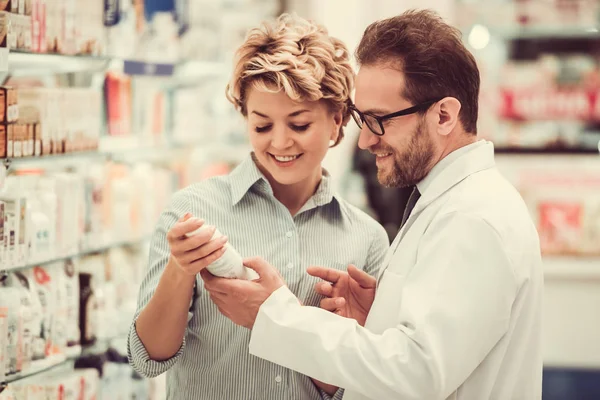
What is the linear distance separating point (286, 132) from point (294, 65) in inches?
7.5

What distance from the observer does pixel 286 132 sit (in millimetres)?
2367

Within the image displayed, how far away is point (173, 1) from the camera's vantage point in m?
4.50

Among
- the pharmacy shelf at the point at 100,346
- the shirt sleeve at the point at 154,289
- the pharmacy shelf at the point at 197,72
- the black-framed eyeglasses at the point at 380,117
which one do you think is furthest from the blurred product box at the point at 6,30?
the pharmacy shelf at the point at 197,72

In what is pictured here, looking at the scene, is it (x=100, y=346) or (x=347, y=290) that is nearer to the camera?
(x=347, y=290)

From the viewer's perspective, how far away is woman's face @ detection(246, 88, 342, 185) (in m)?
2.35

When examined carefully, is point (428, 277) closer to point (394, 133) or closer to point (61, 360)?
point (394, 133)

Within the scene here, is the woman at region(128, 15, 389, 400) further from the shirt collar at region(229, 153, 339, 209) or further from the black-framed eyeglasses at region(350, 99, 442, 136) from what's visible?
the black-framed eyeglasses at region(350, 99, 442, 136)

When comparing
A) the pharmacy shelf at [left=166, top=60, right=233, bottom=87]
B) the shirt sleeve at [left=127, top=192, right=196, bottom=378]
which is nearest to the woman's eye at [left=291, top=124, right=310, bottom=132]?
the shirt sleeve at [left=127, top=192, right=196, bottom=378]

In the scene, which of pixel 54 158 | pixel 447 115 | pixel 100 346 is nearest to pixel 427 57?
pixel 447 115

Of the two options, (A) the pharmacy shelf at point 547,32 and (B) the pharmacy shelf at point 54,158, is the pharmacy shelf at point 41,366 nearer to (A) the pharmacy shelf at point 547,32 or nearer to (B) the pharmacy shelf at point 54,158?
(B) the pharmacy shelf at point 54,158

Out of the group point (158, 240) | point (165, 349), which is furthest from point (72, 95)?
point (165, 349)

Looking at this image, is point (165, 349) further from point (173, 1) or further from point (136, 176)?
point (173, 1)

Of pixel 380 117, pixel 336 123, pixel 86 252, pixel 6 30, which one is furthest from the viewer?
pixel 86 252

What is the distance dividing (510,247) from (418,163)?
1.23ft
